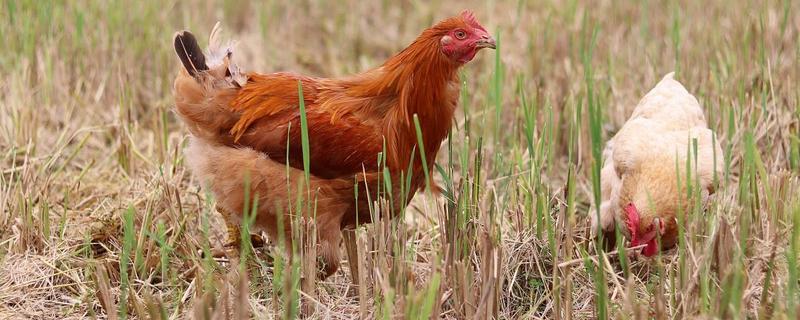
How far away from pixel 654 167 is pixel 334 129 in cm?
133

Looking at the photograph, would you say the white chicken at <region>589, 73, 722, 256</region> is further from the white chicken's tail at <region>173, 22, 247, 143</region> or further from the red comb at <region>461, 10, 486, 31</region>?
the white chicken's tail at <region>173, 22, 247, 143</region>

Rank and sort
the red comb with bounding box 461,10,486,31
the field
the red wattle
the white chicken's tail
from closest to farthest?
the field, the red comb with bounding box 461,10,486,31, the red wattle, the white chicken's tail

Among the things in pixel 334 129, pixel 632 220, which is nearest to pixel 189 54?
pixel 334 129

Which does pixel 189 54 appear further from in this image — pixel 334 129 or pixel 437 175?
pixel 437 175

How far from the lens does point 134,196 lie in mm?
4312

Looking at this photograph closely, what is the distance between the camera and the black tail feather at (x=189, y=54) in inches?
148

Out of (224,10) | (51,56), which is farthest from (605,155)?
(224,10)

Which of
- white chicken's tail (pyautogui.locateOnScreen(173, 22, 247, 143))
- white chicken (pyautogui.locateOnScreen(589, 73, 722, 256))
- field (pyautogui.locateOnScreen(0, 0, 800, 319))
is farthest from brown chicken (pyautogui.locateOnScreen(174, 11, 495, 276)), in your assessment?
white chicken (pyautogui.locateOnScreen(589, 73, 722, 256))

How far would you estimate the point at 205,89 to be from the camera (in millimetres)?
3750

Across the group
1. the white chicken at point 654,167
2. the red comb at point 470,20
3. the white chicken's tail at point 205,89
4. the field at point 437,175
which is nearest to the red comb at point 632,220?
the white chicken at point 654,167

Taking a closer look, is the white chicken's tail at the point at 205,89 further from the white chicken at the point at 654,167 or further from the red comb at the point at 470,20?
the white chicken at the point at 654,167

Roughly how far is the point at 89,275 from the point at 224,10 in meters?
3.83

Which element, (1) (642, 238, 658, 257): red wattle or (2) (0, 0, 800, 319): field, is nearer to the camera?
(2) (0, 0, 800, 319): field

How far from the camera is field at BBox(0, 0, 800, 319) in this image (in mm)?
2906
